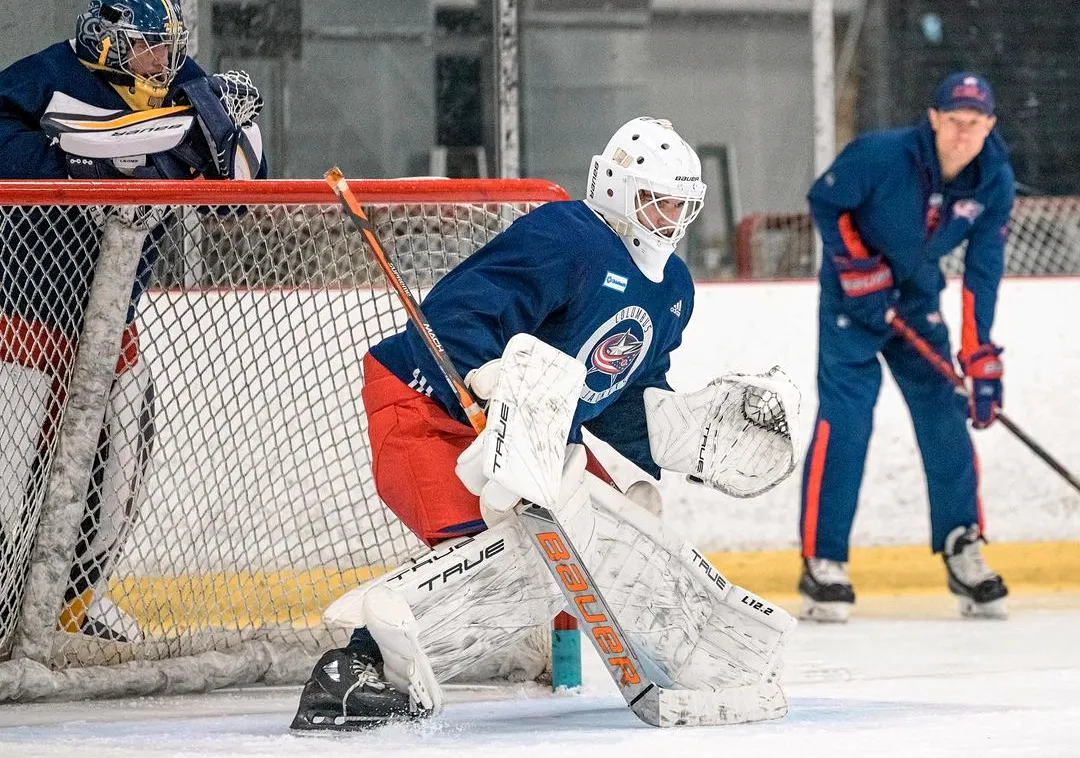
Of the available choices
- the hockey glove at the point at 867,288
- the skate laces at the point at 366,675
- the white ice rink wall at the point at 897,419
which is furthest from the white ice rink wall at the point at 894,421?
the skate laces at the point at 366,675

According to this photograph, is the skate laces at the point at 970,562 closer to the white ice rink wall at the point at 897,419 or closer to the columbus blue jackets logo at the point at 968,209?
the white ice rink wall at the point at 897,419

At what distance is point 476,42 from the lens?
→ 14.3ft

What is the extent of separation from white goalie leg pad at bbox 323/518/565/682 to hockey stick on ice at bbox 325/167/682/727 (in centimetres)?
5

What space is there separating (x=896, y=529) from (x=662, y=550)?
2.08 metres

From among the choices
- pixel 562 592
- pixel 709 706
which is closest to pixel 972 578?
pixel 709 706

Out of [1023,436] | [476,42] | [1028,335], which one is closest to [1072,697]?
[1023,436]

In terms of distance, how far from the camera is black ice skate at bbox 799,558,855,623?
3742mm

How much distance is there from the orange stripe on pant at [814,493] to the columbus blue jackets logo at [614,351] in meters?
1.36

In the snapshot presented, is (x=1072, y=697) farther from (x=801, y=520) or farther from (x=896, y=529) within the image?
(x=896, y=529)

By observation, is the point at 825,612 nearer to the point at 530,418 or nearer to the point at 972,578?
the point at 972,578

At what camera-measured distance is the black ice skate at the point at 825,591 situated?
3742 mm

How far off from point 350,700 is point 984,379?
1.98 m

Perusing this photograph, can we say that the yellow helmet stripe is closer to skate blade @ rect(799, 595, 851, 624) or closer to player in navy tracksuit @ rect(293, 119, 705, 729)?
player in navy tracksuit @ rect(293, 119, 705, 729)

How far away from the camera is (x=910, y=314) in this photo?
12.9ft
